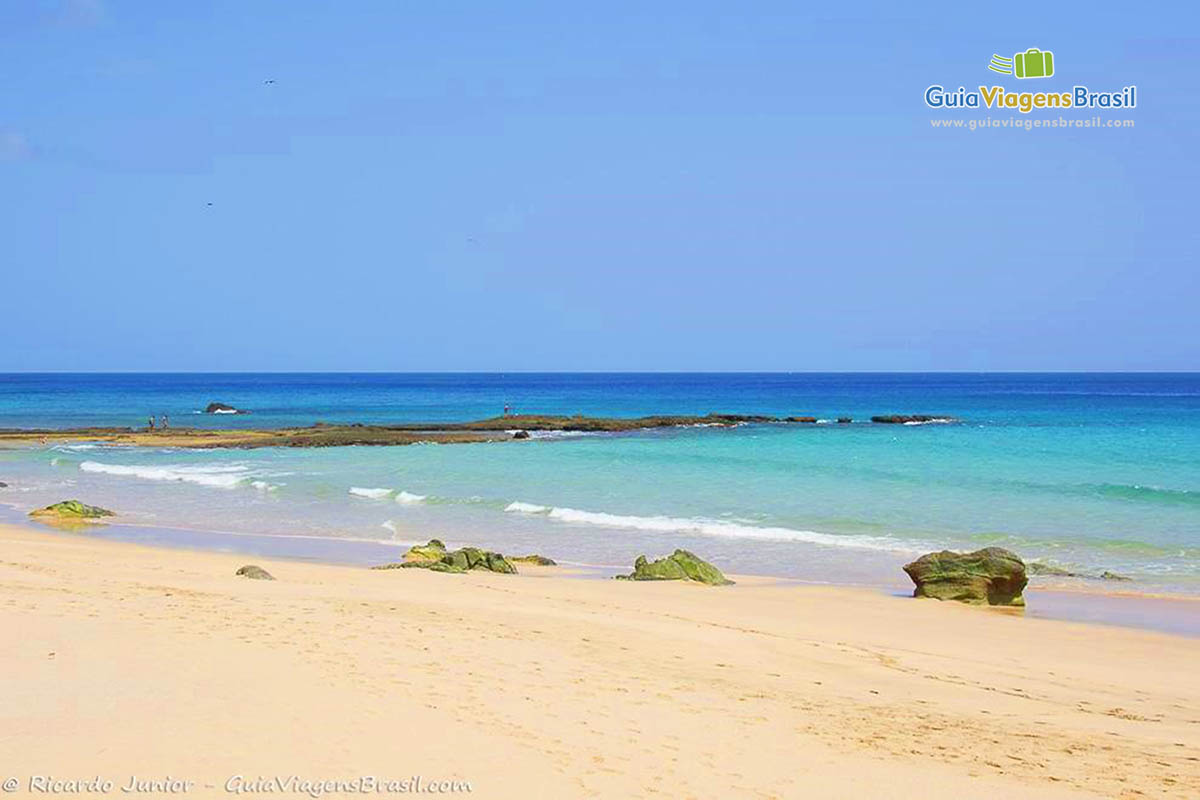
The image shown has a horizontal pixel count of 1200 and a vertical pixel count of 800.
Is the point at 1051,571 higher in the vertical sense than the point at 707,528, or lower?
lower

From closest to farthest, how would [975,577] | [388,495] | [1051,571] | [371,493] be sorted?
[975,577]
[1051,571]
[388,495]
[371,493]

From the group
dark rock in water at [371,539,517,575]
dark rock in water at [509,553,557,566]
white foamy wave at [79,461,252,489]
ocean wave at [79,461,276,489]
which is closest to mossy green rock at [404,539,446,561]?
dark rock in water at [371,539,517,575]

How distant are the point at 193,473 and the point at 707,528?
63.6 ft

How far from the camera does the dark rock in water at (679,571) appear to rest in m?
15.6

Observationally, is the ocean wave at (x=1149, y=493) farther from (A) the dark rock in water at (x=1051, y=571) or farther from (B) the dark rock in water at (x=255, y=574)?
(B) the dark rock in water at (x=255, y=574)

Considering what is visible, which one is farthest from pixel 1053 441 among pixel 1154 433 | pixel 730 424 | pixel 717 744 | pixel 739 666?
pixel 717 744

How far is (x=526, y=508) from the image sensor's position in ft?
81.5

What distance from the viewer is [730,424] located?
6000 cm

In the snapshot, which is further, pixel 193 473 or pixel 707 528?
pixel 193 473

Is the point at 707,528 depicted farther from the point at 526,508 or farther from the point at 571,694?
the point at 571,694

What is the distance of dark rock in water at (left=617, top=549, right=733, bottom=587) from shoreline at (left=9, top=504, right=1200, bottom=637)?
0.67 meters

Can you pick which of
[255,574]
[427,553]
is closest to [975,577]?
[427,553]

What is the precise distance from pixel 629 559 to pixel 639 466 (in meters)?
16.3

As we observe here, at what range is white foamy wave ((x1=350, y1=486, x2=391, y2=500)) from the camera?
1087 inches
